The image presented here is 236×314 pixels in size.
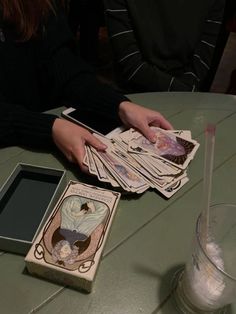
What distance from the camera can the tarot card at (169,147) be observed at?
85 cm

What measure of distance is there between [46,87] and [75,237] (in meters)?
0.69

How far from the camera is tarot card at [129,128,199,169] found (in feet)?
2.80

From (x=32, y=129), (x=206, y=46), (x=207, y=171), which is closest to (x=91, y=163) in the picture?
(x=32, y=129)

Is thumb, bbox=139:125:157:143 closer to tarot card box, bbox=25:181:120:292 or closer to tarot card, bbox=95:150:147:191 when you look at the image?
tarot card, bbox=95:150:147:191

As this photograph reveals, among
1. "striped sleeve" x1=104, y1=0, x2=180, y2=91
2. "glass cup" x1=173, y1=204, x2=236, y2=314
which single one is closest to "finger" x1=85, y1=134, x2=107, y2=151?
"glass cup" x1=173, y1=204, x2=236, y2=314

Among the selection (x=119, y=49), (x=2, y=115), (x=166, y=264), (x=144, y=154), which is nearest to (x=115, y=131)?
(x=144, y=154)

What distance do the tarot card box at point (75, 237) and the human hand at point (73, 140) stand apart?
0.11 m

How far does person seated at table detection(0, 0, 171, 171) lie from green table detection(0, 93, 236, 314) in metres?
0.05

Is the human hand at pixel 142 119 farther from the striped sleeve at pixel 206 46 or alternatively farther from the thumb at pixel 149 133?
the striped sleeve at pixel 206 46

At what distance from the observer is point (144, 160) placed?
836mm

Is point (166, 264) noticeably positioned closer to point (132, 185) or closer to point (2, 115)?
point (132, 185)

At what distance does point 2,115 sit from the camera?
0.91 meters

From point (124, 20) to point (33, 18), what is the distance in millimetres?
411

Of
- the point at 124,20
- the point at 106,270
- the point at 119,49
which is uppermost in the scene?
the point at 124,20
